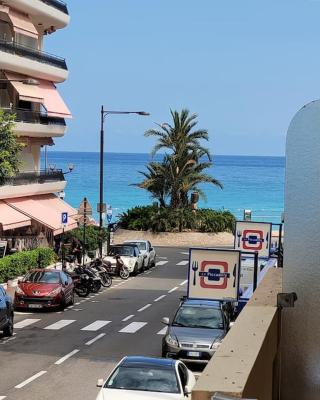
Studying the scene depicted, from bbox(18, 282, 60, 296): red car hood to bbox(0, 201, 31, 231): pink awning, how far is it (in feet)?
33.8

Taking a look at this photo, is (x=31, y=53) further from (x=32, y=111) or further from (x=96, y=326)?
(x=96, y=326)

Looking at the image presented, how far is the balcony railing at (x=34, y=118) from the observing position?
4707 centimetres

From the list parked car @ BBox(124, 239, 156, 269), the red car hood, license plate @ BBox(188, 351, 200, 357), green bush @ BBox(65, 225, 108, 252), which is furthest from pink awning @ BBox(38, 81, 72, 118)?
license plate @ BBox(188, 351, 200, 357)

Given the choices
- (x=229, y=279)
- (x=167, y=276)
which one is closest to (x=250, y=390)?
(x=229, y=279)

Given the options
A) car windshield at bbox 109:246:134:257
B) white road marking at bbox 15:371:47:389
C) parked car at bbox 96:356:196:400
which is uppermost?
parked car at bbox 96:356:196:400

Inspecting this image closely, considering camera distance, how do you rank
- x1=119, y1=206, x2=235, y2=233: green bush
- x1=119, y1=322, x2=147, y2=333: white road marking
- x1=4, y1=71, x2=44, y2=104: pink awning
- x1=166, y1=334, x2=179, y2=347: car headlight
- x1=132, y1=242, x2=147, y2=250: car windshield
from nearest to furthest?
x1=166, y1=334, x2=179, y2=347: car headlight, x1=119, y1=322, x2=147, y2=333: white road marking, x1=4, y1=71, x2=44, y2=104: pink awning, x1=132, y1=242, x2=147, y2=250: car windshield, x1=119, y1=206, x2=235, y2=233: green bush

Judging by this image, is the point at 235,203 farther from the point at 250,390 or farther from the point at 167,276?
the point at 250,390

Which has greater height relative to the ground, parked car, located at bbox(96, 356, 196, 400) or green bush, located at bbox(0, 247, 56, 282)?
parked car, located at bbox(96, 356, 196, 400)

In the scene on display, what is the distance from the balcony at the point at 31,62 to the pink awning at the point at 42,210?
6721mm

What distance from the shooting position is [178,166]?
62.6 metres

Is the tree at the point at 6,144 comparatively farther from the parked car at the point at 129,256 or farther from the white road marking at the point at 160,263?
the white road marking at the point at 160,263

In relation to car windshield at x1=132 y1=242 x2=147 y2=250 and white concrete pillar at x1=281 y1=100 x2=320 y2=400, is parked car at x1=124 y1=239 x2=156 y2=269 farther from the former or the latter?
white concrete pillar at x1=281 y1=100 x2=320 y2=400

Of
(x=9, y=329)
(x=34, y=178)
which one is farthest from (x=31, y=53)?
(x=9, y=329)

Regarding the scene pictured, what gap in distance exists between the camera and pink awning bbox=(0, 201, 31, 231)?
41562mm
